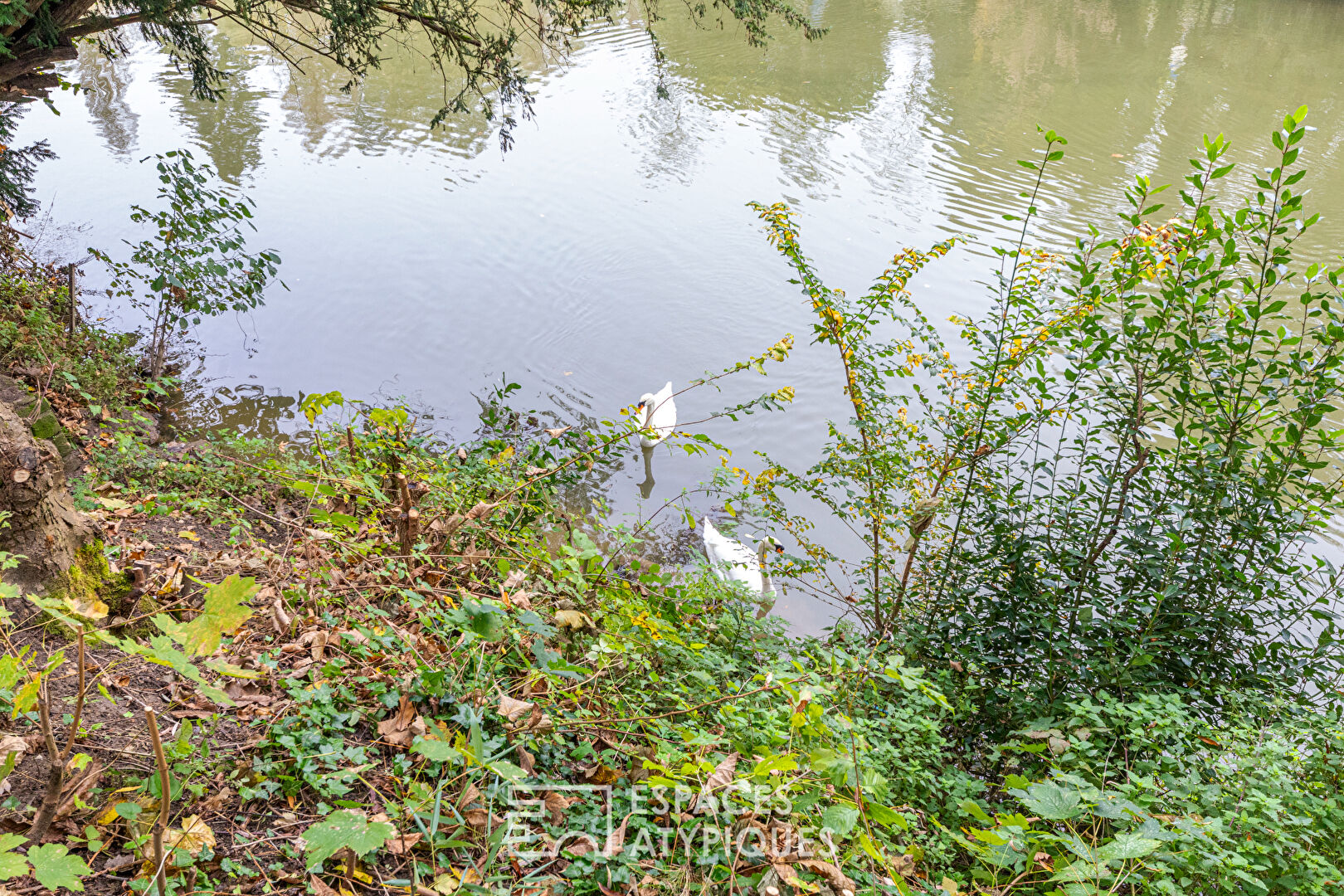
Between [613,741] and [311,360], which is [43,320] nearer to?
[311,360]

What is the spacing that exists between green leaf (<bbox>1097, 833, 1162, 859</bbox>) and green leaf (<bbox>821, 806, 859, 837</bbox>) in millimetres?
520

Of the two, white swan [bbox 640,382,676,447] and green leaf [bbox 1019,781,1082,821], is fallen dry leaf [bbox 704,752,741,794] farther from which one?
white swan [bbox 640,382,676,447]

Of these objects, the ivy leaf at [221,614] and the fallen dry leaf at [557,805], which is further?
the fallen dry leaf at [557,805]

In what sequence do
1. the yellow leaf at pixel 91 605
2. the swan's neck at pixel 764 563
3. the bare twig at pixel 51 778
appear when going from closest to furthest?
1. the bare twig at pixel 51 778
2. the yellow leaf at pixel 91 605
3. the swan's neck at pixel 764 563

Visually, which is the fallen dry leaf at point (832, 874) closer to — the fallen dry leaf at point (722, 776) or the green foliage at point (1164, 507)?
the fallen dry leaf at point (722, 776)

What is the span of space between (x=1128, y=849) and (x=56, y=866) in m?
2.05

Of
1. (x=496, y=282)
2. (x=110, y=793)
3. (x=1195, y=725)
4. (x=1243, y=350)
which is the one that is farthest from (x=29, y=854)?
(x=496, y=282)

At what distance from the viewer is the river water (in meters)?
8.53

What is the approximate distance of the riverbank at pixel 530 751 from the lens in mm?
1760

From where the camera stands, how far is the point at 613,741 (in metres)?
2.29

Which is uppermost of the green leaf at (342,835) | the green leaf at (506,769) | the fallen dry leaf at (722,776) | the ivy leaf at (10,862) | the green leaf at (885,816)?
the ivy leaf at (10,862)

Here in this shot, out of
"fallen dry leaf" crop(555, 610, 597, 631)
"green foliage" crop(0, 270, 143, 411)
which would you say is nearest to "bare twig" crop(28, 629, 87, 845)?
"fallen dry leaf" crop(555, 610, 597, 631)

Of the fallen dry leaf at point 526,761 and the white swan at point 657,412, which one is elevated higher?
the fallen dry leaf at point 526,761

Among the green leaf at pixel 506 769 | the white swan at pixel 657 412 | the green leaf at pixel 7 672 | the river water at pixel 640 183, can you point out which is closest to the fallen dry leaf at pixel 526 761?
the green leaf at pixel 506 769
